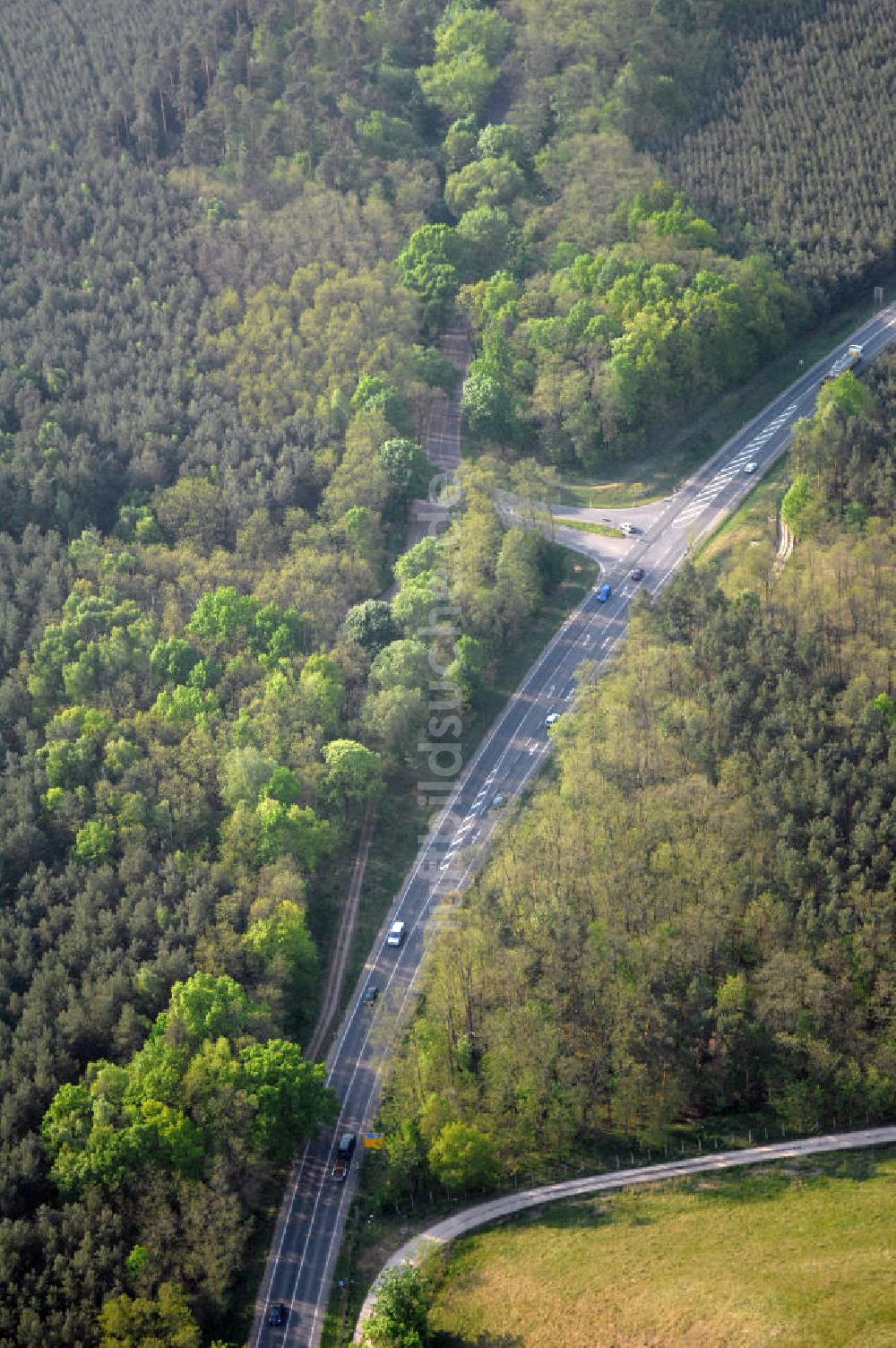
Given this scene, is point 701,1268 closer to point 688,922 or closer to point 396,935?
point 688,922

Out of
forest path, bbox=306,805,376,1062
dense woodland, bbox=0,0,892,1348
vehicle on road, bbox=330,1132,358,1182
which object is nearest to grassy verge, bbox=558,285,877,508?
dense woodland, bbox=0,0,892,1348

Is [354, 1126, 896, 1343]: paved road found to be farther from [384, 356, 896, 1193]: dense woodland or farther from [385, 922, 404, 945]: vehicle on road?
[385, 922, 404, 945]: vehicle on road

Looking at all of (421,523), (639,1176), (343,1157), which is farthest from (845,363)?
(343,1157)

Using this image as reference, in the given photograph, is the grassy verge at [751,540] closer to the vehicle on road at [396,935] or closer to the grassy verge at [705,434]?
the grassy verge at [705,434]

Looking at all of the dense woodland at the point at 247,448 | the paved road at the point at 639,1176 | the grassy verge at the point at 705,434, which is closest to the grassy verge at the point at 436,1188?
the paved road at the point at 639,1176

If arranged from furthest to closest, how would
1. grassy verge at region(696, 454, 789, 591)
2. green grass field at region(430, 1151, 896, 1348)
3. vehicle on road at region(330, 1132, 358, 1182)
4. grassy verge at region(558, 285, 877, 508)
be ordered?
grassy verge at region(558, 285, 877, 508), grassy verge at region(696, 454, 789, 591), vehicle on road at region(330, 1132, 358, 1182), green grass field at region(430, 1151, 896, 1348)

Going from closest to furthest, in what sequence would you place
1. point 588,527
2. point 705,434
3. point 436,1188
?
1. point 436,1188
2. point 588,527
3. point 705,434

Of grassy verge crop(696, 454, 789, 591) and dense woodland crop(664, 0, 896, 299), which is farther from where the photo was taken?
dense woodland crop(664, 0, 896, 299)
